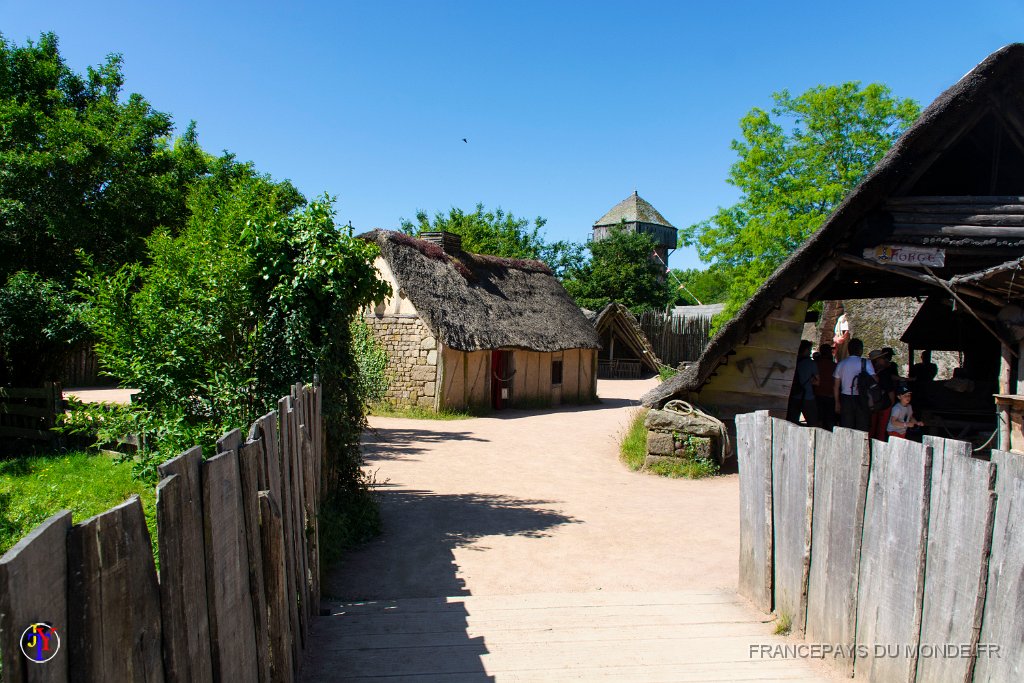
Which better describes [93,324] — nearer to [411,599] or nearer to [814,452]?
[411,599]

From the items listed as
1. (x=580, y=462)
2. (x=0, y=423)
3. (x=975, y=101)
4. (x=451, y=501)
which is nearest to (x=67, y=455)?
(x=0, y=423)

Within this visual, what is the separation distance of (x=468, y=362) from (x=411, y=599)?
14.2 m

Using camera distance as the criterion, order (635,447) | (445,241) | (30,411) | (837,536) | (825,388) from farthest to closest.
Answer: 1. (445,241)
2. (30,411)
3. (635,447)
4. (825,388)
5. (837,536)

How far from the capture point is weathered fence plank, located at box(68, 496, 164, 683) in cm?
150

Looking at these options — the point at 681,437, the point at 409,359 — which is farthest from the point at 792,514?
the point at 409,359

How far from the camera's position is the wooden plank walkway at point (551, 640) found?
3537mm

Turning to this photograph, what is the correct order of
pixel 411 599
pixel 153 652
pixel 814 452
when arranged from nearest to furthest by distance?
1. pixel 153 652
2. pixel 814 452
3. pixel 411 599

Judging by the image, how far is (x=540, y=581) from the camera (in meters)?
5.76

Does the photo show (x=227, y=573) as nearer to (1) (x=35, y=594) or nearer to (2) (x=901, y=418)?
(1) (x=35, y=594)

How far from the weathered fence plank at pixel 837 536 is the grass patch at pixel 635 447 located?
7.11 meters

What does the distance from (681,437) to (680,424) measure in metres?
0.19

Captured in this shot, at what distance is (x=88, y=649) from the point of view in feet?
4.98

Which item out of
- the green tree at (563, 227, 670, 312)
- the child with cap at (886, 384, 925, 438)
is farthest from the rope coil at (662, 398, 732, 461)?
the green tree at (563, 227, 670, 312)

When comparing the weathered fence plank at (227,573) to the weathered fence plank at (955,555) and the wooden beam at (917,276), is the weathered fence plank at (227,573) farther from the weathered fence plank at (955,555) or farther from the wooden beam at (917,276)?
the wooden beam at (917,276)
